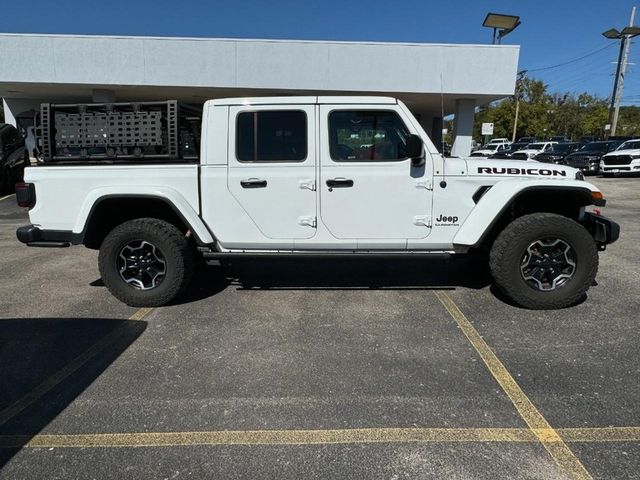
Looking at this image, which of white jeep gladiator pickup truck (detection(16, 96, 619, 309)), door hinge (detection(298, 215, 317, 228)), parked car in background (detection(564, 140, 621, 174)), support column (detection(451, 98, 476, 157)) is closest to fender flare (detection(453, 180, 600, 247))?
white jeep gladiator pickup truck (detection(16, 96, 619, 309))

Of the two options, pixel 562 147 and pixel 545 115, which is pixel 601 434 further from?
pixel 545 115

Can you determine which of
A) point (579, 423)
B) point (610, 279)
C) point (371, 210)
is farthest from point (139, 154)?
point (610, 279)

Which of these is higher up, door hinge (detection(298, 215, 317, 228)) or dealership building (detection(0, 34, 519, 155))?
dealership building (detection(0, 34, 519, 155))

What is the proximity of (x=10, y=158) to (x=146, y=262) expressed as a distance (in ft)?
39.2

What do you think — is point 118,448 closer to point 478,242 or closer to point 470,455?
point 470,455

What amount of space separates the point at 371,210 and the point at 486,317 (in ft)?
4.92

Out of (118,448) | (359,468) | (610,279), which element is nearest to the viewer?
(359,468)

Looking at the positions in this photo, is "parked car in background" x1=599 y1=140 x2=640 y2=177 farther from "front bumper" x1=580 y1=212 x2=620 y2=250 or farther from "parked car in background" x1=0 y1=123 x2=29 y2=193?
"parked car in background" x1=0 y1=123 x2=29 y2=193

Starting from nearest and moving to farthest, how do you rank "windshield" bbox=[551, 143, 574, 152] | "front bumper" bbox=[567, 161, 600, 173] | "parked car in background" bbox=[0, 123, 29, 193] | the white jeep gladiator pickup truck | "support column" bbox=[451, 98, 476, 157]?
the white jeep gladiator pickup truck < "parked car in background" bbox=[0, 123, 29, 193] < "support column" bbox=[451, 98, 476, 157] < "front bumper" bbox=[567, 161, 600, 173] < "windshield" bbox=[551, 143, 574, 152]

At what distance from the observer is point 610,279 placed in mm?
5516

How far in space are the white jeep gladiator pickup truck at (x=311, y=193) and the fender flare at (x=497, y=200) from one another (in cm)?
1

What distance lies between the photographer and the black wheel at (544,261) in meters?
4.36

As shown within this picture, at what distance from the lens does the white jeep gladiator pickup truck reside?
4.42 metres

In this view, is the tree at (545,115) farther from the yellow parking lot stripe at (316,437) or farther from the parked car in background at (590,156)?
the yellow parking lot stripe at (316,437)
